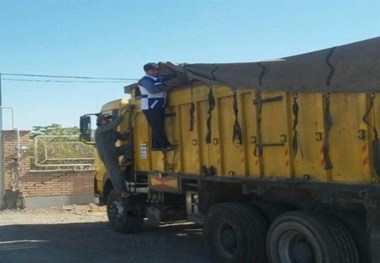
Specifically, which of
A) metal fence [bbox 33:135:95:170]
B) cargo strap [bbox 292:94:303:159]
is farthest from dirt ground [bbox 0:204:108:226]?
cargo strap [bbox 292:94:303:159]

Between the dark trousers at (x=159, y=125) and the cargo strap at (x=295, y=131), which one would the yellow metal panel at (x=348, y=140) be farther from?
the dark trousers at (x=159, y=125)

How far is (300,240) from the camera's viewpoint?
21.4 feet

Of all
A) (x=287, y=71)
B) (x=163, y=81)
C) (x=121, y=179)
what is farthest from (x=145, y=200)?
(x=287, y=71)

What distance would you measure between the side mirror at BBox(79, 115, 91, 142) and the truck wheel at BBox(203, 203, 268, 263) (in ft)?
17.8

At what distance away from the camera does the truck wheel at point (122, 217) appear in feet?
37.4

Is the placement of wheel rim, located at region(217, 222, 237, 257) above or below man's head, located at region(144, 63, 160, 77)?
below

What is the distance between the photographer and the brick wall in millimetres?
18719

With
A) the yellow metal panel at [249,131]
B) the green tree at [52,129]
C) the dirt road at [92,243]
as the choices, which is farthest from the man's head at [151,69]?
the green tree at [52,129]

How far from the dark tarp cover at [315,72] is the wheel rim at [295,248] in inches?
65.3

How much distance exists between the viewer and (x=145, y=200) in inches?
444

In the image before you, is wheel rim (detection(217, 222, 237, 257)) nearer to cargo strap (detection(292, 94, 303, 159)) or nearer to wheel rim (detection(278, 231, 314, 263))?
wheel rim (detection(278, 231, 314, 263))

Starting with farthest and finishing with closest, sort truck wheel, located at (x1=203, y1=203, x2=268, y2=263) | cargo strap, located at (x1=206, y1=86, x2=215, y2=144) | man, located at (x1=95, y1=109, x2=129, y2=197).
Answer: man, located at (x1=95, y1=109, x2=129, y2=197)
cargo strap, located at (x1=206, y1=86, x2=215, y2=144)
truck wheel, located at (x1=203, y1=203, x2=268, y2=263)

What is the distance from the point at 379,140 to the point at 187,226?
7.47 m

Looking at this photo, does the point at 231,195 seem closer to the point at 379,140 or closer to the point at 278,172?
the point at 278,172
